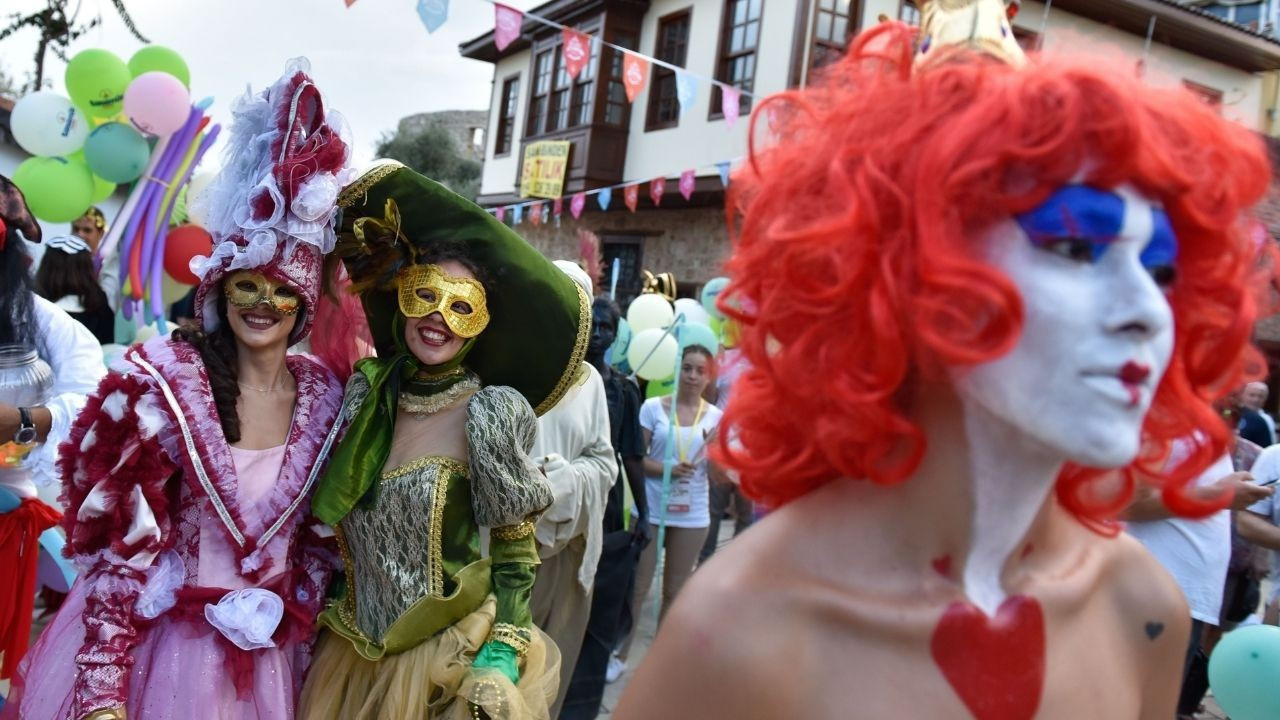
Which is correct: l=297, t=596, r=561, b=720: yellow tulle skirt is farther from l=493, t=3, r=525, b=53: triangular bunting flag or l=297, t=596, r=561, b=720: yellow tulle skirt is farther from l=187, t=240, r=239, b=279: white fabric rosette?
l=493, t=3, r=525, b=53: triangular bunting flag

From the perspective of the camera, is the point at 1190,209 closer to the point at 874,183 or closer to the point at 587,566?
the point at 874,183

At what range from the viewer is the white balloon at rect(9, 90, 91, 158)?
5.43 meters

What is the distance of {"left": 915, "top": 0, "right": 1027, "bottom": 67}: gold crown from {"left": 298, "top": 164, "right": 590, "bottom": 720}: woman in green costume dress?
4.76ft

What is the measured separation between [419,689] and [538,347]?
3.13 ft

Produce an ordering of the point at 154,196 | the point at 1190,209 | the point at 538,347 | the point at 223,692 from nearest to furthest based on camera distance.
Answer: the point at 1190,209 < the point at 223,692 < the point at 538,347 < the point at 154,196

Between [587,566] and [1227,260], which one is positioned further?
[587,566]

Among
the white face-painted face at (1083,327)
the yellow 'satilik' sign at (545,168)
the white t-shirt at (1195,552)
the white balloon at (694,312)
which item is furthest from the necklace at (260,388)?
the yellow 'satilik' sign at (545,168)

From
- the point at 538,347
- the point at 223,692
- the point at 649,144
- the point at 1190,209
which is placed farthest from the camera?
the point at 649,144

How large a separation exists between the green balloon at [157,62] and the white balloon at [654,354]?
10.1ft

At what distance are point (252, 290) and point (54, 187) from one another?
375cm

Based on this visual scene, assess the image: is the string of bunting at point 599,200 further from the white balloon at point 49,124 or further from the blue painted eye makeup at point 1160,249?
the blue painted eye makeup at point 1160,249

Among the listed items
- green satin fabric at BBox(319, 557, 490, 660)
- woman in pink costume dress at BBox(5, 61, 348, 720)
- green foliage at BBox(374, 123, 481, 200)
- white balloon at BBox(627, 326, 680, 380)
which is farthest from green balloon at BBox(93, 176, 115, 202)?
green foliage at BBox(374, 123, 481, 200)

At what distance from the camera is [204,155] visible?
5586 mm

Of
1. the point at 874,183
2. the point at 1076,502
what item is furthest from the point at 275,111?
the point at 1076,502
